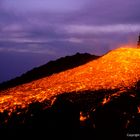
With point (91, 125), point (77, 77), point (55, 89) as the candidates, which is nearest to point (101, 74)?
point (77, 77)

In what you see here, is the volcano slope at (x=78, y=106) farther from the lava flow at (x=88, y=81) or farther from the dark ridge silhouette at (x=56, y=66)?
the dark ridge silhouette at (x=56, y=66)

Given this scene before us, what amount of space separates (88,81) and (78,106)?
17.0ft

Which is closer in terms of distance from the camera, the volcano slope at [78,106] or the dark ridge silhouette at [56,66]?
the volcano slope at [78,106]

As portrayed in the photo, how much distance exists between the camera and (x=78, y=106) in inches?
709

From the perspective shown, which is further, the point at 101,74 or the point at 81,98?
the point at 101,74

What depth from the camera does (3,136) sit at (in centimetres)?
1767

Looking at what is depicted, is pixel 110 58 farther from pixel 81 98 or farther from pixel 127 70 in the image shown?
pixel 81 98

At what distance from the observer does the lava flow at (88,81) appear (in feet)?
66.1

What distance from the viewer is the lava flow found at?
20156mm

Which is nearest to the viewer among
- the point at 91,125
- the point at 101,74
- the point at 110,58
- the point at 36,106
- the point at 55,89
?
the point at 91,125

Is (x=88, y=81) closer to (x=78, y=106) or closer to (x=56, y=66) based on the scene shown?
(x=78, y=106)

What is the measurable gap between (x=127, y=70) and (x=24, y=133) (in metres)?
9.77

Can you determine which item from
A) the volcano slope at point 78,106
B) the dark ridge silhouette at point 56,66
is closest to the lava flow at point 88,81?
the volcano slope at point 78,106

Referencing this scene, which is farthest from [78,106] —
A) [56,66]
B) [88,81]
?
[56,66]
